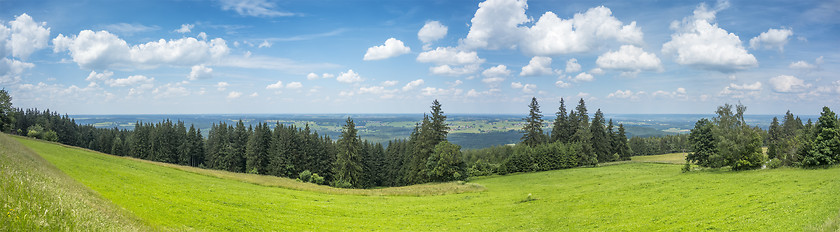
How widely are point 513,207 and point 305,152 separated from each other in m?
63.6

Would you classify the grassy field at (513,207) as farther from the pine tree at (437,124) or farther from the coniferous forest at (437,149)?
the pine tree at (437,124)

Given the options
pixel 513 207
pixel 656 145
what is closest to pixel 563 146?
pixel 513 207

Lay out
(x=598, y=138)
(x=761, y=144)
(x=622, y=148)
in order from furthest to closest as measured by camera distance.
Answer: (x=622, y=148), (x=598, y=138), (x=761, y=144)

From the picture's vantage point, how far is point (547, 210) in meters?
31.0

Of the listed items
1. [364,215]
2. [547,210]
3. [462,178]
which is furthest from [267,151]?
[547,210]

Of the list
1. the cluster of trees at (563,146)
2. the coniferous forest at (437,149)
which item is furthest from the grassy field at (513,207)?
the cluster of trees at (563,146)

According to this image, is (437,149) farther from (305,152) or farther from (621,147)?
(621,147)

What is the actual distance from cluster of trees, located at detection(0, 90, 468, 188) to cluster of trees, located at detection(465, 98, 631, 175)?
57.2 feet

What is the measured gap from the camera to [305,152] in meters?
85.8

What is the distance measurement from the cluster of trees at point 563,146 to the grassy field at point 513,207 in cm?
3793

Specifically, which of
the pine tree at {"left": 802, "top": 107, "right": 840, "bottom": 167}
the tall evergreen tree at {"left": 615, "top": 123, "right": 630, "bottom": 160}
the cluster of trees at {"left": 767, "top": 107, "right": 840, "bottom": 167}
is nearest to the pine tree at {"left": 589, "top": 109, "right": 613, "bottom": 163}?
the tall evergreen tree at {"left": 615, "top": 123, "right": 630, "bottom": 160}

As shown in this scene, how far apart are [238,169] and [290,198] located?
64.4 meters

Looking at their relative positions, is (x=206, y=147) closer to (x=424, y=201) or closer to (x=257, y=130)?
(x=257, y=130)

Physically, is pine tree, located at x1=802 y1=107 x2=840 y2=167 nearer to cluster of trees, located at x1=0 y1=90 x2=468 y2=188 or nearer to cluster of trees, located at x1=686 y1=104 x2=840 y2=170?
cluster of trees, located at x1=686 y1=104 x2=840 y2=170
